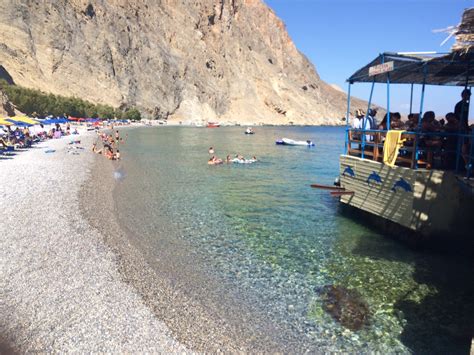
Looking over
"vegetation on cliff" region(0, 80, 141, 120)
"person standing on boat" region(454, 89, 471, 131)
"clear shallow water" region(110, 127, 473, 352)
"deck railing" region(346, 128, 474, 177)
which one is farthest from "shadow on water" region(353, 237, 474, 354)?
"vegetation on cliff" region(0, 80, 141, 120)

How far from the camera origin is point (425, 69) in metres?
10.5

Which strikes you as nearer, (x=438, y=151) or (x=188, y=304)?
(x=188, y=304)

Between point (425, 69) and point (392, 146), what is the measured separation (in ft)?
7.70

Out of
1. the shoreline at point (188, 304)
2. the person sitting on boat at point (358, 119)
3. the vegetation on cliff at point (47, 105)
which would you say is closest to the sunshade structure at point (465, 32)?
the shoreline at point (188, 304)

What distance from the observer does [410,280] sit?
9.28 meters

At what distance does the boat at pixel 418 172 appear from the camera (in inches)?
404

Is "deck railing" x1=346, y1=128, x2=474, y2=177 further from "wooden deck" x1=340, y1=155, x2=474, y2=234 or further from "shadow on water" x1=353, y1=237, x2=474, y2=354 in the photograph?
"shadow on water" x1=353, y1=237, x2=474, y2=354

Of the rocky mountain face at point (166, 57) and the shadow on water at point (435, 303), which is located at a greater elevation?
the rocky mountain face at point (166, 57)

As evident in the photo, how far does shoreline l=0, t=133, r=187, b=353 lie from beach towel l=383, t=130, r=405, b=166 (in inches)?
324

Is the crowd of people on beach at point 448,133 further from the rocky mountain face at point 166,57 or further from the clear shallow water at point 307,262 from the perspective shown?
the rocky mountain face at point 166,57

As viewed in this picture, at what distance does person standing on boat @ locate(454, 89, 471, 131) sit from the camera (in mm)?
10742

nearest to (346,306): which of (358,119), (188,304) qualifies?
(188,304)

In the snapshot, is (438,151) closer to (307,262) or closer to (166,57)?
(307,262)

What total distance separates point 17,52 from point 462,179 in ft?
290
